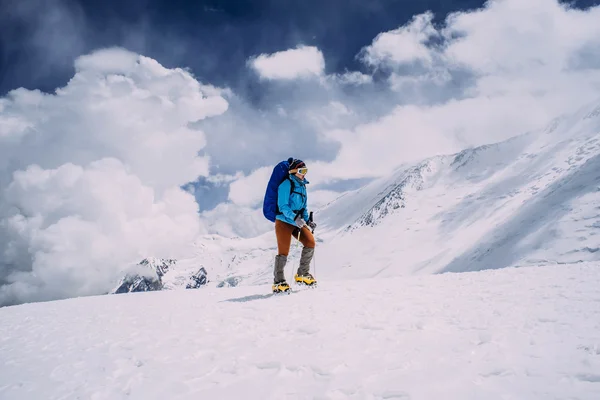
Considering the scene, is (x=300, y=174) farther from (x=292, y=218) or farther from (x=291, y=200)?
(x=292, y=218)

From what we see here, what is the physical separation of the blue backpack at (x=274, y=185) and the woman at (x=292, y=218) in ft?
0.37

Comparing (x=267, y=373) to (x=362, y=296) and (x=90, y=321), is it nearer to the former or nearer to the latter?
(x=362, y=296)

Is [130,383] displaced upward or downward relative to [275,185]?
downward

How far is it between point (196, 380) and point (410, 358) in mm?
2435

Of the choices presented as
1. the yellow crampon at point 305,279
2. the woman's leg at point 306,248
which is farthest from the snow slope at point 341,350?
the yellow crampon at point 305,279

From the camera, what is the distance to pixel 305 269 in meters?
10.5

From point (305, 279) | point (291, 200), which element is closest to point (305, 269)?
point (305, 279)

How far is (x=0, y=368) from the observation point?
5102mm

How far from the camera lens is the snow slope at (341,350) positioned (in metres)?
3.38

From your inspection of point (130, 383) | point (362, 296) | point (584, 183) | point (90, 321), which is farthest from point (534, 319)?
point (584, 183)

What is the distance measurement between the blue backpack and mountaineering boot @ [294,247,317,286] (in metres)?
1.46

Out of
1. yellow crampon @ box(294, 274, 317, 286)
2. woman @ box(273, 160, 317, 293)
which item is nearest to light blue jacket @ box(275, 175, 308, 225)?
woman @ box(273, 160, 317, 293)

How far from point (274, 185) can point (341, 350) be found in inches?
218

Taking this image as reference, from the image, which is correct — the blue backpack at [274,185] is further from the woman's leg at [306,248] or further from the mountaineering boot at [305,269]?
the mountaineering boot at [305,269]
